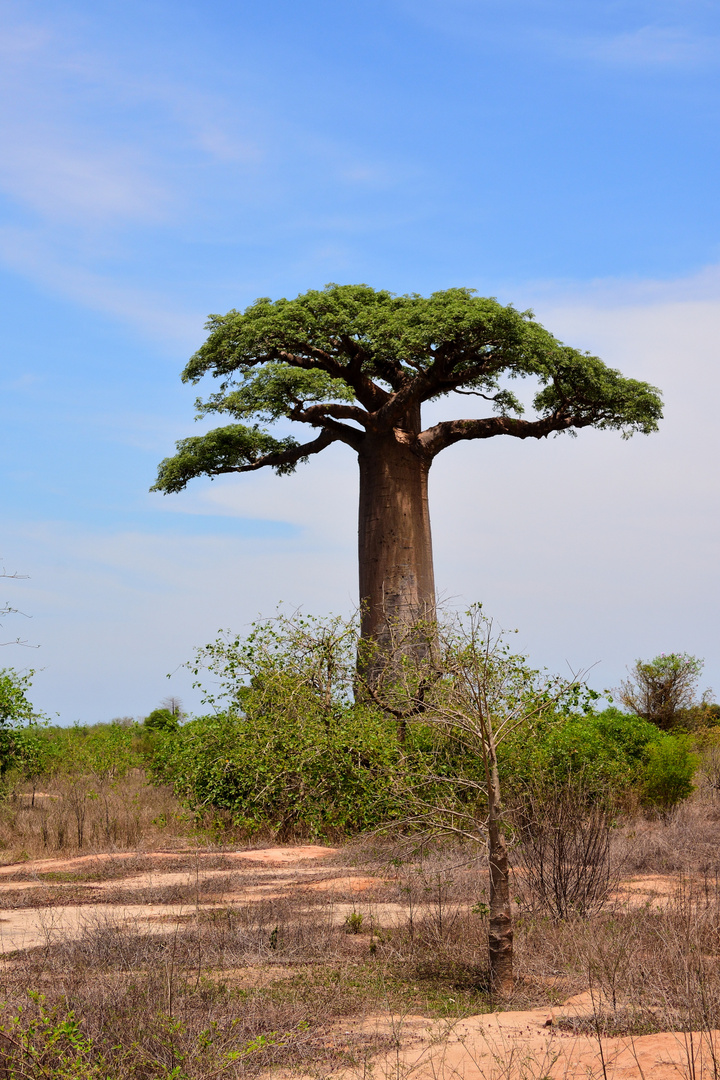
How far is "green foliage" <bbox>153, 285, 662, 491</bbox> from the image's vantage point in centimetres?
1546

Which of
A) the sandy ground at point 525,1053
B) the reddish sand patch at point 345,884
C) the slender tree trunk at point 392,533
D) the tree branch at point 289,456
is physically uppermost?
the tree branch at point 289,456

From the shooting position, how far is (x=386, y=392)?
17.2m

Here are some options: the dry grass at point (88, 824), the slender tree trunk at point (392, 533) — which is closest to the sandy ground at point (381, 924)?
Answer: the dry grass at point (88, 824)

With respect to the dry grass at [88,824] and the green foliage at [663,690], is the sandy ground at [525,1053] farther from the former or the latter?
the green foliage at [663,690]

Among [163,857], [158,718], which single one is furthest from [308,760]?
[158,718]

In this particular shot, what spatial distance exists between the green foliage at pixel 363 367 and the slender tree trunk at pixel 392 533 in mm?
640

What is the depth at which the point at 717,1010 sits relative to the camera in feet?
16.7

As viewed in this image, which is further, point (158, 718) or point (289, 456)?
point (158, 718)

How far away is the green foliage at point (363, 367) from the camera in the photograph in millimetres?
15461

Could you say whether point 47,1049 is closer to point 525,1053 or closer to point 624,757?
point 525,1053

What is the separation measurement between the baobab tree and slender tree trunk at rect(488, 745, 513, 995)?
887 centimetres

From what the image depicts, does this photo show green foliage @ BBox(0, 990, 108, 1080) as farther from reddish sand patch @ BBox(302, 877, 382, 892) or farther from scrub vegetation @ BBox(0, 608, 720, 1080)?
reddish sand patch @ BBox(302, 877, 382, 892)

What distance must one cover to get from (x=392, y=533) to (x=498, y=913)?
10379 millimetres

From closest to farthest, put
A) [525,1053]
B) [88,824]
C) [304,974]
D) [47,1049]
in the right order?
1. [47,1049]
2. [525,1053]
3. [304,974]
4. [88,824]
